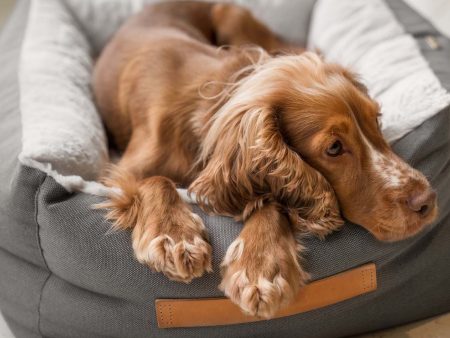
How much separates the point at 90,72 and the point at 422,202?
1917 mm

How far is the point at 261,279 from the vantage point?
179 centimetres

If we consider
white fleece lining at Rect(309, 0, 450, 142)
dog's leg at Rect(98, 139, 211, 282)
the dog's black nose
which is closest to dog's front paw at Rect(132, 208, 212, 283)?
dog's leg at Rect(98, 139, 211, 282)

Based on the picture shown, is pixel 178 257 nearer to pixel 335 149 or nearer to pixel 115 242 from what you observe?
pixel 115 242

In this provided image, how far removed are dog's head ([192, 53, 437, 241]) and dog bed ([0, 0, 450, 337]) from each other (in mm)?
105

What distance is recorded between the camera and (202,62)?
2.55m

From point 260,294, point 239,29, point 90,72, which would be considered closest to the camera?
point 260,294

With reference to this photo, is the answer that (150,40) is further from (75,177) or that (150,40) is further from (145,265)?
(145,265)

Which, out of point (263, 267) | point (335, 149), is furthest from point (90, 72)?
point (263, 267)

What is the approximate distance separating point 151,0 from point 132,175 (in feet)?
5.48

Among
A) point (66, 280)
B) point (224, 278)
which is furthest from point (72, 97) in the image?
point (224, 278)

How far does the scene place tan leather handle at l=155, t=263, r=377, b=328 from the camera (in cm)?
195

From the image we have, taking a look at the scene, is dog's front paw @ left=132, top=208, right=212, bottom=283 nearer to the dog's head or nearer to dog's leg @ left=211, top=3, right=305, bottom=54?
the dog's head

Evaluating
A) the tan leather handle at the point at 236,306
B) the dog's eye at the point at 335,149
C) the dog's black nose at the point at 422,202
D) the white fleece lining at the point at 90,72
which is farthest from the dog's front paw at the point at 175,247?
the dog's black nose at the point at 422,202

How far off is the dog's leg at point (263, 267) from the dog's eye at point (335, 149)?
26cm
